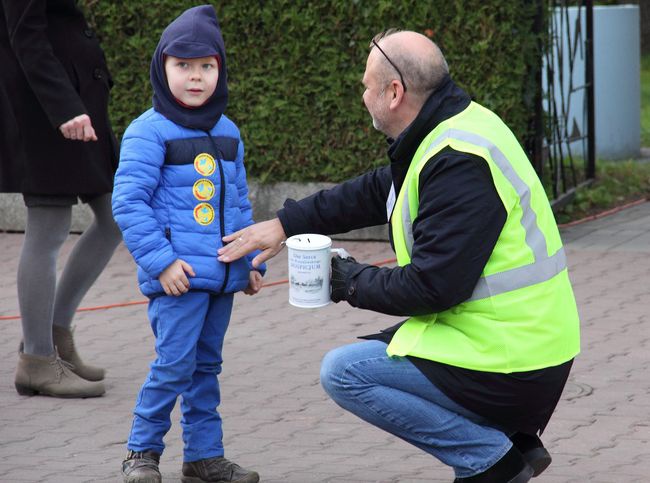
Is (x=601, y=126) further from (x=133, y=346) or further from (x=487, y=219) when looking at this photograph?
(x=487, y=219)

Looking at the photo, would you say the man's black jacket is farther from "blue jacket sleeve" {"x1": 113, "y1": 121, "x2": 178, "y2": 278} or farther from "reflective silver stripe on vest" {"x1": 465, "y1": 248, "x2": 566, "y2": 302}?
"blue jacket sleeve" {"x1": 113, "y1": 121, "x2": 178, "y2": 278}

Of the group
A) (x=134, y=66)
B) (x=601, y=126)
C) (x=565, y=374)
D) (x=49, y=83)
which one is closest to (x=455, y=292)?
(x=565, y=374)

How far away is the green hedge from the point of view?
27.1 ft

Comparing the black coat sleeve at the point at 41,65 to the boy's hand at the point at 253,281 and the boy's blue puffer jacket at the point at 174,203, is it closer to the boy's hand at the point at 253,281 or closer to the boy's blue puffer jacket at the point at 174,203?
the boy's blue puffer jacket at the point at 174,203

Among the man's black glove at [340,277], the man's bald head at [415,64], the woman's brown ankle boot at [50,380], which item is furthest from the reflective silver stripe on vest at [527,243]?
the woman's brown ankle boot at [50,380]

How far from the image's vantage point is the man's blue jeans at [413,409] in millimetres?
3738

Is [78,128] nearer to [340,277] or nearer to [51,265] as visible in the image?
[51,265]

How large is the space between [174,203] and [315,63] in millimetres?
4352

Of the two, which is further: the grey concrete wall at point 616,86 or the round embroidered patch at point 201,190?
the grey concrete wall at point 616,86

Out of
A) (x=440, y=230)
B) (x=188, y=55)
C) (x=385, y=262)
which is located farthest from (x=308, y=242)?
(x=385, y=262)

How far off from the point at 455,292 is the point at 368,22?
16.4 ft

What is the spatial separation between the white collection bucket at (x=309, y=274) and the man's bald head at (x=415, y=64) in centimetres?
53

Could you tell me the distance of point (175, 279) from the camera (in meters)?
4.22

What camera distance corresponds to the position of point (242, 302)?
7273mm
